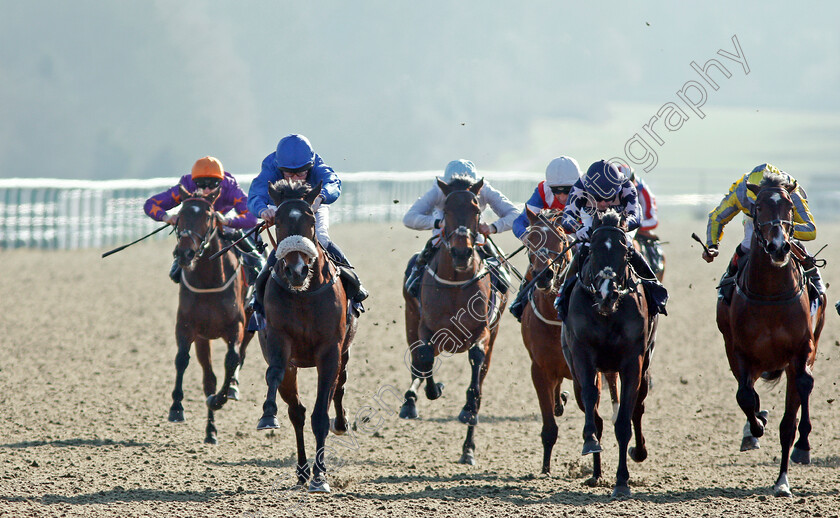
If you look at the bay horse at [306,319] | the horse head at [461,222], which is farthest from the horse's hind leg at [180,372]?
the horse head at [461,222]

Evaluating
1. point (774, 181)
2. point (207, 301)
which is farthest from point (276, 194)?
point (774, 181)

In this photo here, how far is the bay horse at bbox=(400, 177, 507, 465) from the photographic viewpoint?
7867mm

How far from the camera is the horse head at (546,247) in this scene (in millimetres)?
7203

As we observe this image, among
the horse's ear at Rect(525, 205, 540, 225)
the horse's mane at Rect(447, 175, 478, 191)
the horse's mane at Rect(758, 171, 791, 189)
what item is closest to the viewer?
the horse's mane at Rect(758, 171, 791, 189)

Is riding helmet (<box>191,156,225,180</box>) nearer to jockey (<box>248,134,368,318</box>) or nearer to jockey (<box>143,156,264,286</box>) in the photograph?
jockey (<box>143,156,264,286</box>)

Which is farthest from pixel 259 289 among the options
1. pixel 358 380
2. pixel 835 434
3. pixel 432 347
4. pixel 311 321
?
pixel 835 434

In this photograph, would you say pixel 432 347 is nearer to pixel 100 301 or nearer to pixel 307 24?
pixel 100 301

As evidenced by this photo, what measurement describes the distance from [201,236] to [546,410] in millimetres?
3174

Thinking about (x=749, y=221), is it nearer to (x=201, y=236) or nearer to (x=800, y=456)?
(x=800, y=456)

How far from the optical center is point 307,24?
4612 cm

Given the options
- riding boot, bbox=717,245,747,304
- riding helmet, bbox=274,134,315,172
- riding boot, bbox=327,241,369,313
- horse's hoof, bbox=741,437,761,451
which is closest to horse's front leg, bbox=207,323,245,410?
riding boot, bbox=327,241,369,313

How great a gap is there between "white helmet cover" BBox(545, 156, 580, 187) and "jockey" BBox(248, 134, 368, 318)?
1.84 meters

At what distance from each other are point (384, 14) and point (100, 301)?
3251 cm

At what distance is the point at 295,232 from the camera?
6301mm
